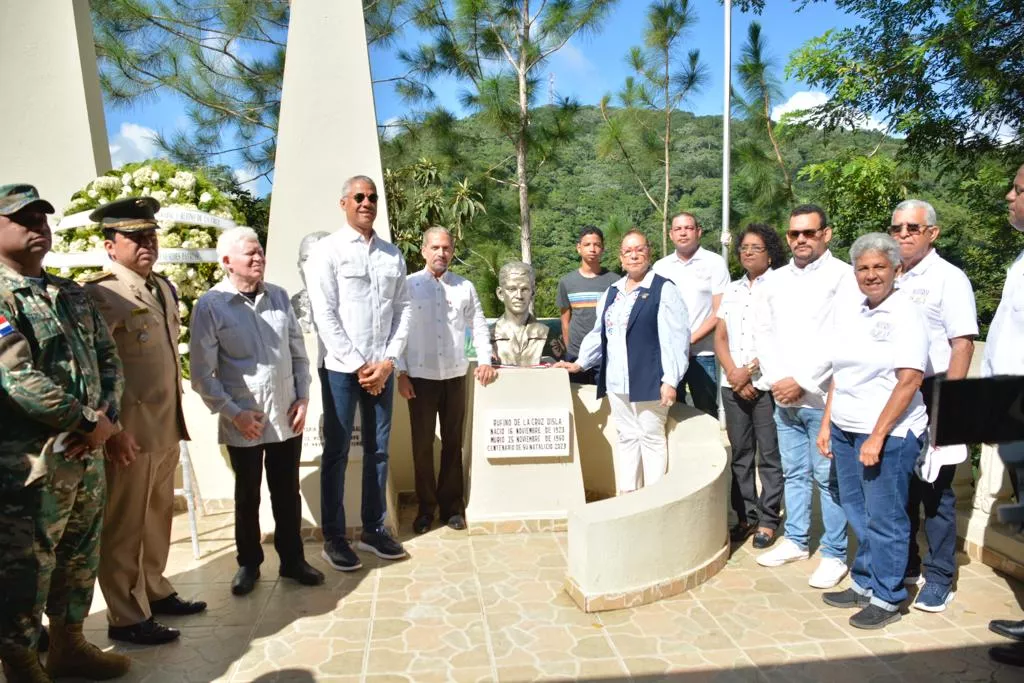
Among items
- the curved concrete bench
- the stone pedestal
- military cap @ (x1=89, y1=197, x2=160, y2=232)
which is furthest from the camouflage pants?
the stone pedestal

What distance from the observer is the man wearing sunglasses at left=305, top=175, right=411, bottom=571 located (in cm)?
369

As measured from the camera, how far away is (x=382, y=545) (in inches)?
157

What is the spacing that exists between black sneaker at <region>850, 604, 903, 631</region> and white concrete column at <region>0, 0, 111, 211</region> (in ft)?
19.5

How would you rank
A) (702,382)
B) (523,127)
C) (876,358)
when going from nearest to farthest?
(876,358) < (702,382) < (523,127)

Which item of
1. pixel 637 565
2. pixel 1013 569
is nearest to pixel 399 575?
pixel 637 565

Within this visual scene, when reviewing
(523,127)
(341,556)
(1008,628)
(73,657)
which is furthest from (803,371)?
(523,127)

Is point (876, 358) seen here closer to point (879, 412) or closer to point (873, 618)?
point (879, 412)

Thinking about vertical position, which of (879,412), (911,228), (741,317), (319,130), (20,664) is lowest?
(20,664)

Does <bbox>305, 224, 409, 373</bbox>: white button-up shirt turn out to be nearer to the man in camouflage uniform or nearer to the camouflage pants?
the man in camouflage uniform

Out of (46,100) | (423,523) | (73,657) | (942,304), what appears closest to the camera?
(73,657)

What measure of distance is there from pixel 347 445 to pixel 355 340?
0.55 metres

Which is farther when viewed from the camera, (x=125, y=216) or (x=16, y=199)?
(x=125, y=216)

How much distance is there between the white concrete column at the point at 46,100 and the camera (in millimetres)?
5602

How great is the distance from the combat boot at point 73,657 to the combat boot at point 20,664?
0.60 ft
